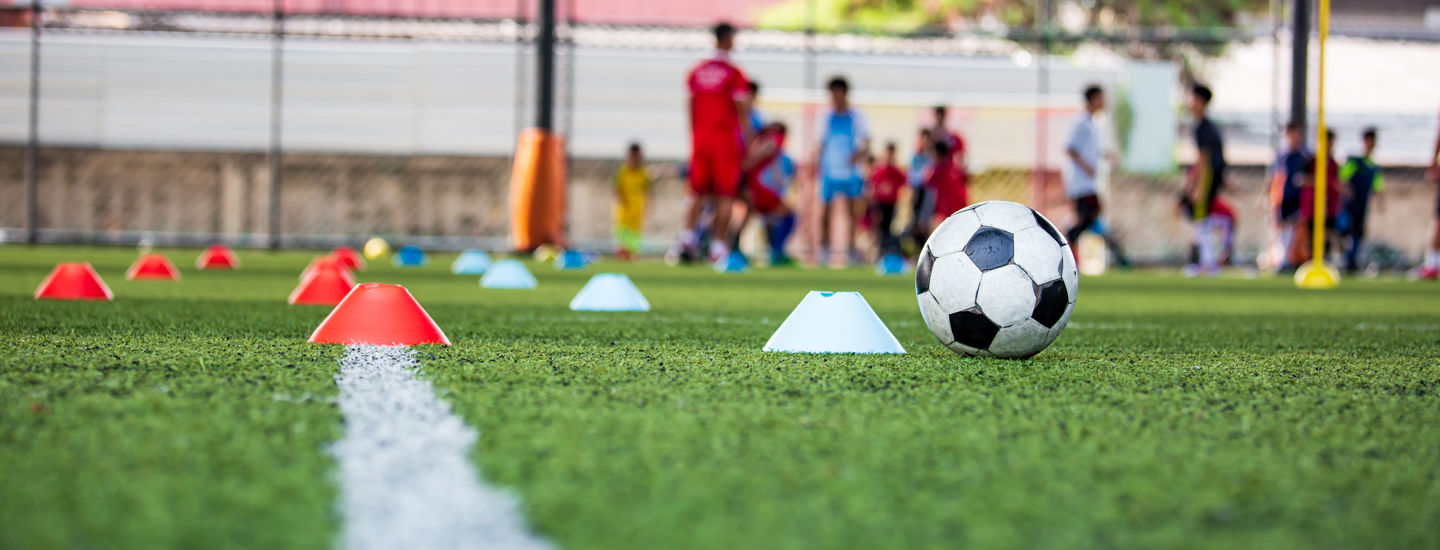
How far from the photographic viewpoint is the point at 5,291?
5.34m

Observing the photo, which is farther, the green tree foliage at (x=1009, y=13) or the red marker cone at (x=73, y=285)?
the green tree foliage at (x=1009, y=13)

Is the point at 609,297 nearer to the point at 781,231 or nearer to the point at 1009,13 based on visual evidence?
the point at 781,231

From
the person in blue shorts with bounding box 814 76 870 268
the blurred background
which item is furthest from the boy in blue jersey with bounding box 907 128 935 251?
the blurred background

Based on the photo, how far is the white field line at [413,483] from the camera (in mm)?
1246

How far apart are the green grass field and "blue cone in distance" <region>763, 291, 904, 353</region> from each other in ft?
0.30

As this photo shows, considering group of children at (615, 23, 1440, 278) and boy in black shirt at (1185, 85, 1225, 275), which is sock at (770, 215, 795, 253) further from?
boy in black shirt at (1185, 85, 1225, 275)

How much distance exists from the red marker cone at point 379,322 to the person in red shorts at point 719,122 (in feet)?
21.3

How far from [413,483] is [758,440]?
1.66 feet

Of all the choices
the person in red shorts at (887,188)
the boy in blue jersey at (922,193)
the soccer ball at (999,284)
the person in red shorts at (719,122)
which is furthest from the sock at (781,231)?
the soccer ball at (999,284)

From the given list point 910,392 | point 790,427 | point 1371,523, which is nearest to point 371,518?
point 790,427

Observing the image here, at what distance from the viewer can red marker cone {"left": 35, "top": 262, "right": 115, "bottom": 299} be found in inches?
189

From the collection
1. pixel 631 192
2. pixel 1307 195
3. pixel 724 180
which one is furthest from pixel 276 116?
pixel 1307 195

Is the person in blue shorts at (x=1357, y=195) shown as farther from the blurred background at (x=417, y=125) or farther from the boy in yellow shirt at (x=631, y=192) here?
the boy in yellow shirt at (x=631, y=192)

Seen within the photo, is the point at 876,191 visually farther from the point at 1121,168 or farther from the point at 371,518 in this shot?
the point at 371,518
